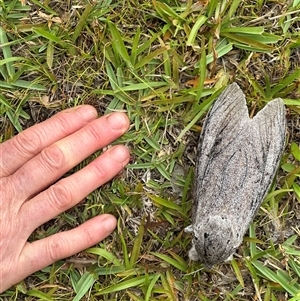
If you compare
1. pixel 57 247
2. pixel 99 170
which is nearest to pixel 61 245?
pixel 57 247

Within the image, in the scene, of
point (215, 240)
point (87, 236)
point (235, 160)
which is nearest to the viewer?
point (215, 240)

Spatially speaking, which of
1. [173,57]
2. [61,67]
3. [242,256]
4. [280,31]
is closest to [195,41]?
[173,57]

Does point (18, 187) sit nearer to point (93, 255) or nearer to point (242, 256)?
point (93, 255)

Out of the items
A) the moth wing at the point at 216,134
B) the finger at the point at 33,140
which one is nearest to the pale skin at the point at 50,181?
the finger at the point at 33,140

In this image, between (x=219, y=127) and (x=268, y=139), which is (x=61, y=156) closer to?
(x=219, y=127)

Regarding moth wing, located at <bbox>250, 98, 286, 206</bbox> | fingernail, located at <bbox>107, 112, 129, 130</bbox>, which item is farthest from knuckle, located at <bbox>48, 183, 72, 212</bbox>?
moth wing, located at <bbox>250, 98, 286, 206</bbox>

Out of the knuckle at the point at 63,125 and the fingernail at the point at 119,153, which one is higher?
the knuckle at the point at 63,125

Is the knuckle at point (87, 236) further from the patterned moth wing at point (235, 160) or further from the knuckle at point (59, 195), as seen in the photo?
the patterned moth wing at point (235, 160)
